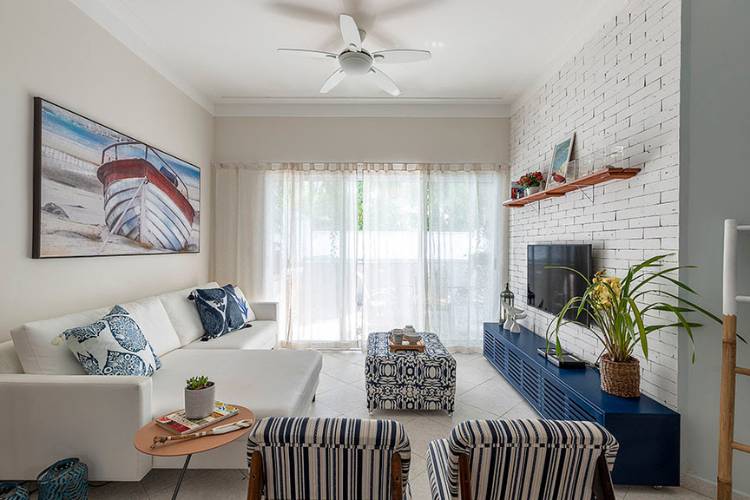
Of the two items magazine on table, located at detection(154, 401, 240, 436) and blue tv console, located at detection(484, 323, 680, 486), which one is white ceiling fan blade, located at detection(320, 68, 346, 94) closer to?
magazine on table, located at detection(154, 401, 240, 436)

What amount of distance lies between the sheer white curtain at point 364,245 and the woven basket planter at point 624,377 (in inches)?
88.8

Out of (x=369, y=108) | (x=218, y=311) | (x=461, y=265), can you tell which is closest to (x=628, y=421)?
(x=461, y=265)

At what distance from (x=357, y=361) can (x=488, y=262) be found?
1.90 metres

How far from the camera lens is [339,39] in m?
3.03

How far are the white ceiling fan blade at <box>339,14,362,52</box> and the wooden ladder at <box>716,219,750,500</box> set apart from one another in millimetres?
2276

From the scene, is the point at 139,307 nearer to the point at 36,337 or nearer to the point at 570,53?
the point at 36,337

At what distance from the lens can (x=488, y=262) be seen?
4344mm

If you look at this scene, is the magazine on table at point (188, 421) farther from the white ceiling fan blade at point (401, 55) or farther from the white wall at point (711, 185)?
the white ceiling fan blade at point (401, 55)

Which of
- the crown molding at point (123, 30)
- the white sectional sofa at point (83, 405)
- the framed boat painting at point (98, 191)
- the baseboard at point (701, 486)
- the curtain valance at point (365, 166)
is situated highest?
the crown molding at point (123, 30)

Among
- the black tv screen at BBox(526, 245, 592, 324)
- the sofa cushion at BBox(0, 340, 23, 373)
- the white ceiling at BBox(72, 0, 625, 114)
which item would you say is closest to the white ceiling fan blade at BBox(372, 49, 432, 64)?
the white ceiling at BBox(72, 0, 625, 114)

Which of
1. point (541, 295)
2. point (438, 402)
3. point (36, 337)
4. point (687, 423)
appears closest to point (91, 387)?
A: point (36, 337)

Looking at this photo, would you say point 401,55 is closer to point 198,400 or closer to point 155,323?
point 198,400

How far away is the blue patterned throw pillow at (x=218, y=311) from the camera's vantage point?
326 cm

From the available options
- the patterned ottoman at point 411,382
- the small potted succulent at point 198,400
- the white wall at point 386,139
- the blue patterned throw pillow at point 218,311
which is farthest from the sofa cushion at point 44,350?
the white wall at point 386,139
